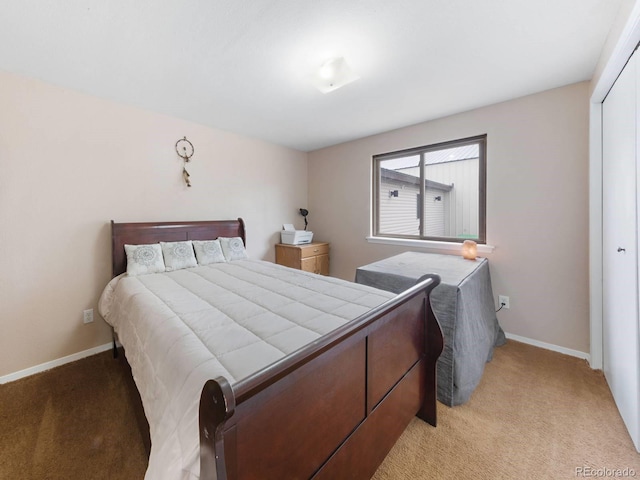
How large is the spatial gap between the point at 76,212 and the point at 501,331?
4055 mm

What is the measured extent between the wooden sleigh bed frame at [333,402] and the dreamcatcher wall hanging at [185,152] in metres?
2.75

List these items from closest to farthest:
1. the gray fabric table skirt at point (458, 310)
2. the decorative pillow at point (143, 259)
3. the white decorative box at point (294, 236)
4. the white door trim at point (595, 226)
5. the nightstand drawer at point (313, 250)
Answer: the gray fabric table skirt at point (458, 310) → the white door trim at point (595, 226) → the decorative pillow at point (143, 259) → the nightstand drawer at point (313, 250) → the white decorative box at point (294, 236)

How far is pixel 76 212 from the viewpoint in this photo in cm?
230

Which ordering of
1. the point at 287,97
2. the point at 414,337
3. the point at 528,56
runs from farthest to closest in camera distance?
the point at 287,97 → the point at 528,56 → the point at 414,337

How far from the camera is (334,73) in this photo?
6.05 ft

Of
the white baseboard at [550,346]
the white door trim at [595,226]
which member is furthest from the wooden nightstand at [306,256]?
the white door trim at [595,226]

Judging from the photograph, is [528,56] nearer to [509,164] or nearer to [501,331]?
[509,164]

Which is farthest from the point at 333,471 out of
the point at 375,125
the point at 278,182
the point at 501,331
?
the point at 278,182

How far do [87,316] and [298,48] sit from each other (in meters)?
2.86

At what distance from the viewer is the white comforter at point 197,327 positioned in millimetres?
842

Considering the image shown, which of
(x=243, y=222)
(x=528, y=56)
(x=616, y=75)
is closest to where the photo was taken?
(x=616, y=75)

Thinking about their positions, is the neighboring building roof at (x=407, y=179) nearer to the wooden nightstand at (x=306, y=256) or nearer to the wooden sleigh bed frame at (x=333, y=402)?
the wooden nightstand at (x=306, y=256)

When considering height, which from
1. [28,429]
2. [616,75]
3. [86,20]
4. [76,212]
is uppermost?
[86,20]

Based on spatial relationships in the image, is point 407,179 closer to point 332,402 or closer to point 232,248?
point 232,248
